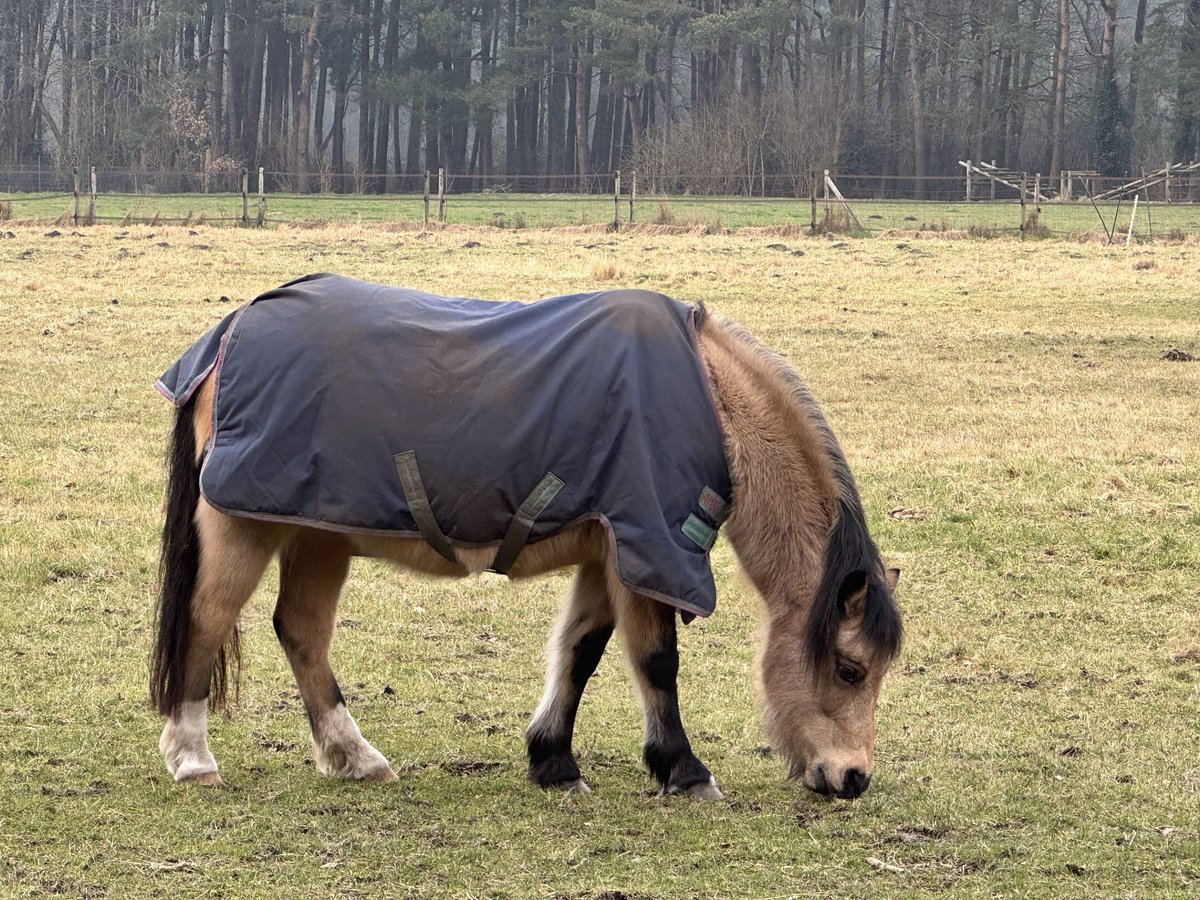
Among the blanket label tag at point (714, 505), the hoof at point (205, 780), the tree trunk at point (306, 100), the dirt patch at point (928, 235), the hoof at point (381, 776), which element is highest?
the tree trunk at point (306, 100)

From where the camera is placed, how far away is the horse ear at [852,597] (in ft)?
13.3

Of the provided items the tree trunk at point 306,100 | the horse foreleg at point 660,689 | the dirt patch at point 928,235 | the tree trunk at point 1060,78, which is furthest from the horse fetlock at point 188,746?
the tree trunk at point 1060,78

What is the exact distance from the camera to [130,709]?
506 cm

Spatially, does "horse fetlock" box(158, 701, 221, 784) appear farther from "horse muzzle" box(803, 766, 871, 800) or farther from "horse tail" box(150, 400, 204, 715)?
"horse muzzle" box(803, 766, 871, 800)

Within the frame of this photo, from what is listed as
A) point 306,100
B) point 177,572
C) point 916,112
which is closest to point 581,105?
point 306,100

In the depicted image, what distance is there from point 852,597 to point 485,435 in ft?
3.85

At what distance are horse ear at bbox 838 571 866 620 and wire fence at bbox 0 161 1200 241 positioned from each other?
81.2 ft

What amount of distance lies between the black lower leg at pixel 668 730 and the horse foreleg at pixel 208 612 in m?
1.24

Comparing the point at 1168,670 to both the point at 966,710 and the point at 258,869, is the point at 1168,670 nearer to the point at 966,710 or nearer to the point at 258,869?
the point at 966,710

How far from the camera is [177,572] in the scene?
4.40 m

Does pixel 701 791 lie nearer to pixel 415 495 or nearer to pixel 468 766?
pixel 468 766

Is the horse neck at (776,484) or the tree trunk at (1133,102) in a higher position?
the tree trunk at (1133,102)

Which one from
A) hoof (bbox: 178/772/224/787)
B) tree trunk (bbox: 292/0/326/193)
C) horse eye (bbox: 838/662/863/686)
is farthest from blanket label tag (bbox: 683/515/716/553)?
tree trunk (bbox: 292/0/326/193)

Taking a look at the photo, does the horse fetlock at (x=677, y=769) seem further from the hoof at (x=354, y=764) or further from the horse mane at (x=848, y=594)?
the hoof at (x=354, y=764)
